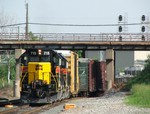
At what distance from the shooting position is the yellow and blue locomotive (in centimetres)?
2842

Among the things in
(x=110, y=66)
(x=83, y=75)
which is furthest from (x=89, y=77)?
(x=110, y=66)

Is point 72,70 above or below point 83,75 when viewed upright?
above

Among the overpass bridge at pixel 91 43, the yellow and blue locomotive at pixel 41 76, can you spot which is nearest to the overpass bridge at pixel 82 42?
the overpass bridge at pixel 91 43

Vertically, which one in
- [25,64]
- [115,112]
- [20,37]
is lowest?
[115,112]

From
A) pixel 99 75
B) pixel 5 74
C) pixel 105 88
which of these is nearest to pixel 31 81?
pixel 99 75

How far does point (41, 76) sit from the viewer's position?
28.8m

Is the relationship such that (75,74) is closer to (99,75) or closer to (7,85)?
(99,75)

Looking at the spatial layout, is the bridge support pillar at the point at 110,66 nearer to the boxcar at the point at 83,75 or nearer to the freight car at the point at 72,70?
the boxcar at the point at 83,75

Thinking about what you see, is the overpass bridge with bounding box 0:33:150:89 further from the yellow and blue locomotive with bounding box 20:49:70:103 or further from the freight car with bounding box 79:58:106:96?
the yellow and blue locomotive with bounding box 20:49:70:103

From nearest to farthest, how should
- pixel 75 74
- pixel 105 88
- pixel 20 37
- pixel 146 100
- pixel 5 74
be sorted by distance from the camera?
pixel 146 100, pixel 75 74, pixel 105 88, pixel 20 37, pixel 5 74

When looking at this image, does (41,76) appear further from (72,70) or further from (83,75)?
(83,75)

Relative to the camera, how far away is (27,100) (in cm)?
2833

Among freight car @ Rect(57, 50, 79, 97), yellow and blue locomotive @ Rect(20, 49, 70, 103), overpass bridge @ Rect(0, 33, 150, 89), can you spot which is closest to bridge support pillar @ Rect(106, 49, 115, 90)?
overpass bridge @ Rect(0, 33, 150, 89)

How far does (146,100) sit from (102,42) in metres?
30.9
